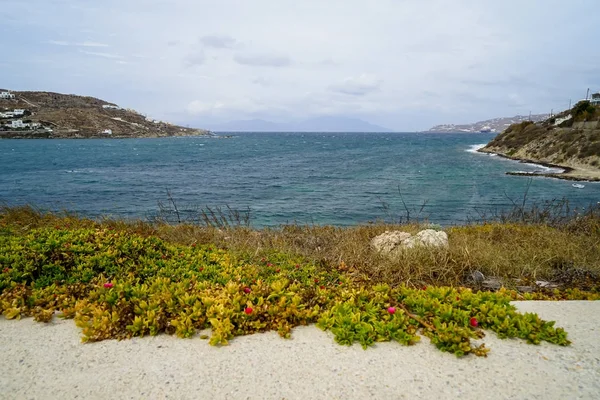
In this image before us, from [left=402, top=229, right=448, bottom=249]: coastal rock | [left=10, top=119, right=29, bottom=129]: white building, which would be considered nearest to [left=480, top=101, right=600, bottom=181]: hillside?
[left=402, top=229, right=448, bottom=249]: coastal rock

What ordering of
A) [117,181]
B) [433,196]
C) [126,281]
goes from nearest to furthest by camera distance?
[126,281]
[433,196]
[117,181]

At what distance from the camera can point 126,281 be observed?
550 centimetres

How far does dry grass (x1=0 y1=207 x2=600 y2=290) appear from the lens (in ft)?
23.2

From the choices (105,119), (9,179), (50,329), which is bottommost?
(9,179)

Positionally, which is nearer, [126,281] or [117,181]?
[126,281]

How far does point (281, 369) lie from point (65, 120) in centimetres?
17595

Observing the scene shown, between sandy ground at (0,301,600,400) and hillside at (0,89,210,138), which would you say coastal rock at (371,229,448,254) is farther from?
hillside at (0,89,210,138)

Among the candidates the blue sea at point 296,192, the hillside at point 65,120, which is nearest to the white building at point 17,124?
the hillside at point 65,120

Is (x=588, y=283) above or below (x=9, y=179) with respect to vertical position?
above

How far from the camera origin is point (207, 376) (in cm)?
380

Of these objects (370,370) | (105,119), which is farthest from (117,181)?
(105,119)

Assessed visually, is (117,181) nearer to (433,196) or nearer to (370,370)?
(433,196)

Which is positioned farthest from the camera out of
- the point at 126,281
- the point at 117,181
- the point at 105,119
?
the point at 105,119

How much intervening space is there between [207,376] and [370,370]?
1.68 meters
